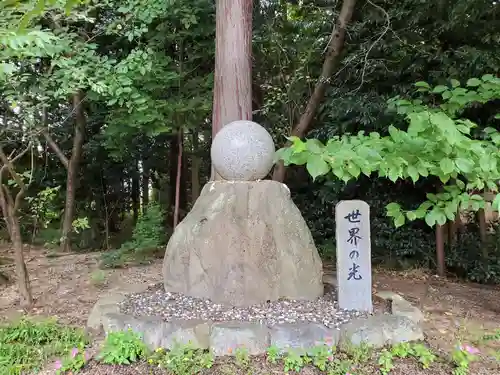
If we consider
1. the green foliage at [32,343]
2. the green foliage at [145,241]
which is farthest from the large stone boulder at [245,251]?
the green foliage at [145,241]

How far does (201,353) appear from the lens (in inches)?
116

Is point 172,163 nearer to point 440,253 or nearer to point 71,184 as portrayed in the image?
point 71,184

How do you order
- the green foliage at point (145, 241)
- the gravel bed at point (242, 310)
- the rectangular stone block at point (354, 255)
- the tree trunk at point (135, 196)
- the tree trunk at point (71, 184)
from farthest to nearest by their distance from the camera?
the tree trunk at point (135, 196) < the tree trunk at point (71, 184) < the green foliage at point (145, 241) < the rectangular stone block at point (354, 255) < the gravel bed at point (242, 310)

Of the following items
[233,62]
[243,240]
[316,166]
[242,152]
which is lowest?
[243,240]

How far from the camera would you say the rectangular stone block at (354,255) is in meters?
3.52

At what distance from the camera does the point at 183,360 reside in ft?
9.33

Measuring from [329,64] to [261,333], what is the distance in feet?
14.3

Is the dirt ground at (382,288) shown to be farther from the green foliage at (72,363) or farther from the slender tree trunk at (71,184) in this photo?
the slender tree trunk at (71,184)

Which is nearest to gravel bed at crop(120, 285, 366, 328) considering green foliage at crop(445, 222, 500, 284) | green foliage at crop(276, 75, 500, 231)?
green foliage at crop(276, 75, 500, 231)

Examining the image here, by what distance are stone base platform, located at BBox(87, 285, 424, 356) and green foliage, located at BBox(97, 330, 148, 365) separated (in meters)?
0.09

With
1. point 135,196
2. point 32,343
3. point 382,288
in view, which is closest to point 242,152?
point 32,343

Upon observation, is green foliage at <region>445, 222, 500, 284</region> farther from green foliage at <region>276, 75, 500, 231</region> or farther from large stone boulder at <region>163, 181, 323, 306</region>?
green foliage at <region>276, 75, 500, 231</region>

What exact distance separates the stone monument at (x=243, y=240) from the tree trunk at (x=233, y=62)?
702mm

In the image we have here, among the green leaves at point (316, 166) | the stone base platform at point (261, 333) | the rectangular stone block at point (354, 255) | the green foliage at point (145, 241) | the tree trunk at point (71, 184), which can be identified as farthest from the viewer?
the tree trunk at point (71, 184)
